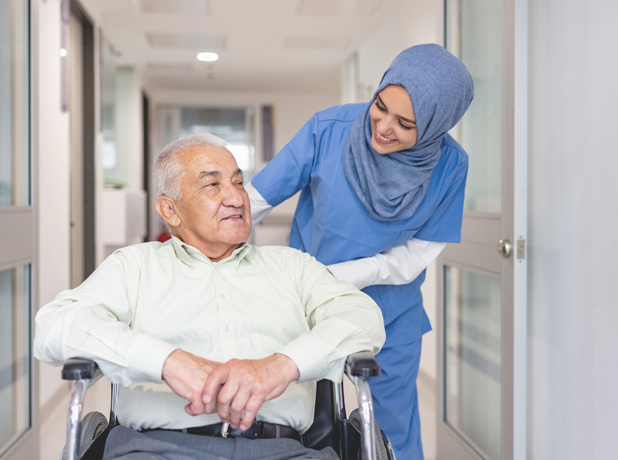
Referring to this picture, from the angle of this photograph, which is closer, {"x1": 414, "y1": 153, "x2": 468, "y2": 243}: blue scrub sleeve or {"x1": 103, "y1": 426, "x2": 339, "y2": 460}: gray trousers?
{"x1": 103, "y1": 426, "x2": 339, "y2": 460}: gray trousers

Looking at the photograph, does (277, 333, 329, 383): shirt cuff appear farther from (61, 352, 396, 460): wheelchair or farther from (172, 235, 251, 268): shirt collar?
(172, 235, 251, 268): shirt collar

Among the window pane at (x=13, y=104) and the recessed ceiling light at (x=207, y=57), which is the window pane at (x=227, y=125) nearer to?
the recessed ceiling light at (x=207, y=57)

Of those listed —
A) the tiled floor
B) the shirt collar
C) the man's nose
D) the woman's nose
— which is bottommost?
the tiled floor

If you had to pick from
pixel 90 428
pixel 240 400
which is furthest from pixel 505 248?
pixel 90 428

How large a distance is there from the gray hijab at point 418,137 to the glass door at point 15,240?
3.96 feet

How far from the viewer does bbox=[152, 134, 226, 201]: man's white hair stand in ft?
4.44

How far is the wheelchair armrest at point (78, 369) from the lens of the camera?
0.97 m

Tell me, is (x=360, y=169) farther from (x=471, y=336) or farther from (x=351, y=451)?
(x=471, y=336)

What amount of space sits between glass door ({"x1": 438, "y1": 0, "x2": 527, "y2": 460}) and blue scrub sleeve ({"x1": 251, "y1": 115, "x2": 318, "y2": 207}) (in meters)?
0.63

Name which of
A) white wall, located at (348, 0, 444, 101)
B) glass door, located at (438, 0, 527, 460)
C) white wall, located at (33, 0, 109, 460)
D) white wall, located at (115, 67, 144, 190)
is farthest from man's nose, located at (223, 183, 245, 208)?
white wall, located at (115, 67, 144, 190)

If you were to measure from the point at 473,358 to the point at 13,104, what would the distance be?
1935 mm
